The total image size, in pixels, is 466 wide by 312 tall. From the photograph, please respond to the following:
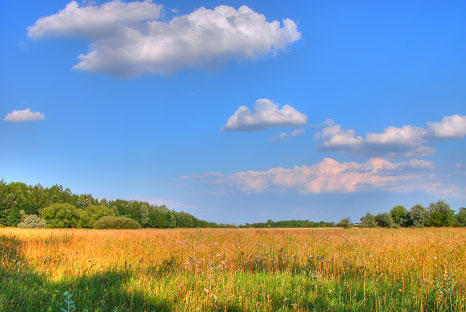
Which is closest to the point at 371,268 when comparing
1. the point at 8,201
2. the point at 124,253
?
the point at 124,253

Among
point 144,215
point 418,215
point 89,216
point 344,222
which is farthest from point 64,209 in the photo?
point 418,215

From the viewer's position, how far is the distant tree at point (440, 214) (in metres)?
41.1

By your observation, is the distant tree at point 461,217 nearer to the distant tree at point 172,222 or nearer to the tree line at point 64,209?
the tree line at point 64,209

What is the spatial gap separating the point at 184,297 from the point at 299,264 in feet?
14.1

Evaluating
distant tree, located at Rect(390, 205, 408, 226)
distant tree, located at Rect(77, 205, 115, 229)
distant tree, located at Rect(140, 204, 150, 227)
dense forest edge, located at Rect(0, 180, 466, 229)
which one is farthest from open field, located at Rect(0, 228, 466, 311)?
distant tree, located at Rect(140, 204, 150, 227)

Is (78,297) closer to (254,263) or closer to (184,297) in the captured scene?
(184,297)

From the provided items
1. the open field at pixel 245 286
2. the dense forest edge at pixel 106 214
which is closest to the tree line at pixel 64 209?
the dense forest edge at pixel 106 214

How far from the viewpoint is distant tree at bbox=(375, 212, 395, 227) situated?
4148 cm

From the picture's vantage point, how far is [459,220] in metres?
43.1

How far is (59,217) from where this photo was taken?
52938 mm

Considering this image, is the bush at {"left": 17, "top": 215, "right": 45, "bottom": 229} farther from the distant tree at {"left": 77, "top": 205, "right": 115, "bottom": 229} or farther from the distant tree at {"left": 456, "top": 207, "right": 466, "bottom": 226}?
the distant tree at {"left": 456, "top": 207, "right": 466, "bottom": 226}

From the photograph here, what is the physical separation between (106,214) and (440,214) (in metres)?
54.9

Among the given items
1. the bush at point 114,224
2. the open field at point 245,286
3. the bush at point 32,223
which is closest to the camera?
the open field at point 245,286

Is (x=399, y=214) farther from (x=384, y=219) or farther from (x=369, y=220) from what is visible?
(x=369, y=220)
